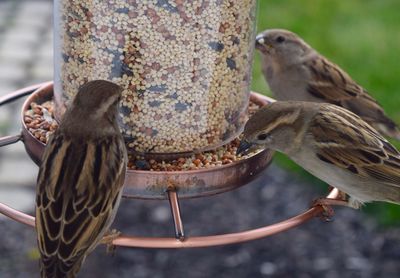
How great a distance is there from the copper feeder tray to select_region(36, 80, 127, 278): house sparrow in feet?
0.34

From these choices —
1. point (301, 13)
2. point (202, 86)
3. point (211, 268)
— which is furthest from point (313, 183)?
point (202, 86)

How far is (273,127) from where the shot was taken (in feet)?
13.6

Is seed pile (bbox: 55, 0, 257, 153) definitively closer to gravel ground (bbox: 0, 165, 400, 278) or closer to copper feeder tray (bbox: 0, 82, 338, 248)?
copper feeder tray (bbox: 0, 82, 338, 248)

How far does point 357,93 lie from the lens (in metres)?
5.62

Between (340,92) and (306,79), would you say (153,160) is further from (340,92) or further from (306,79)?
(340,92)

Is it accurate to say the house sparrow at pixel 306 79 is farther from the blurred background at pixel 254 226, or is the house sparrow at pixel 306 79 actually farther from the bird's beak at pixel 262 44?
the blurred background at pixel 254 226

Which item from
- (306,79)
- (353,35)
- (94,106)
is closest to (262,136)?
(94,106)

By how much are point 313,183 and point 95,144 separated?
148 inches

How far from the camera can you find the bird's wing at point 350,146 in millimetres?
4301

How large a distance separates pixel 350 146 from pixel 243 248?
2.60 meters

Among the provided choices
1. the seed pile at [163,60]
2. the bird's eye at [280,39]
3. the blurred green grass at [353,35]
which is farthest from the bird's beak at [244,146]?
the blurred green grass at [353,35]

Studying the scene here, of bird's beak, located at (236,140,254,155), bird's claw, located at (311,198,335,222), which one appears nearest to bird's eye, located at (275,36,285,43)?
bird's beak, located at (236,140,254,155)

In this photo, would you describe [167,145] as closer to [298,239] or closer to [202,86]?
[202,86]

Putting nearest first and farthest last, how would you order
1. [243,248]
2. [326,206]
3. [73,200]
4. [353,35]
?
[73,200]
[326,206]
[243,248]
[353,35]
